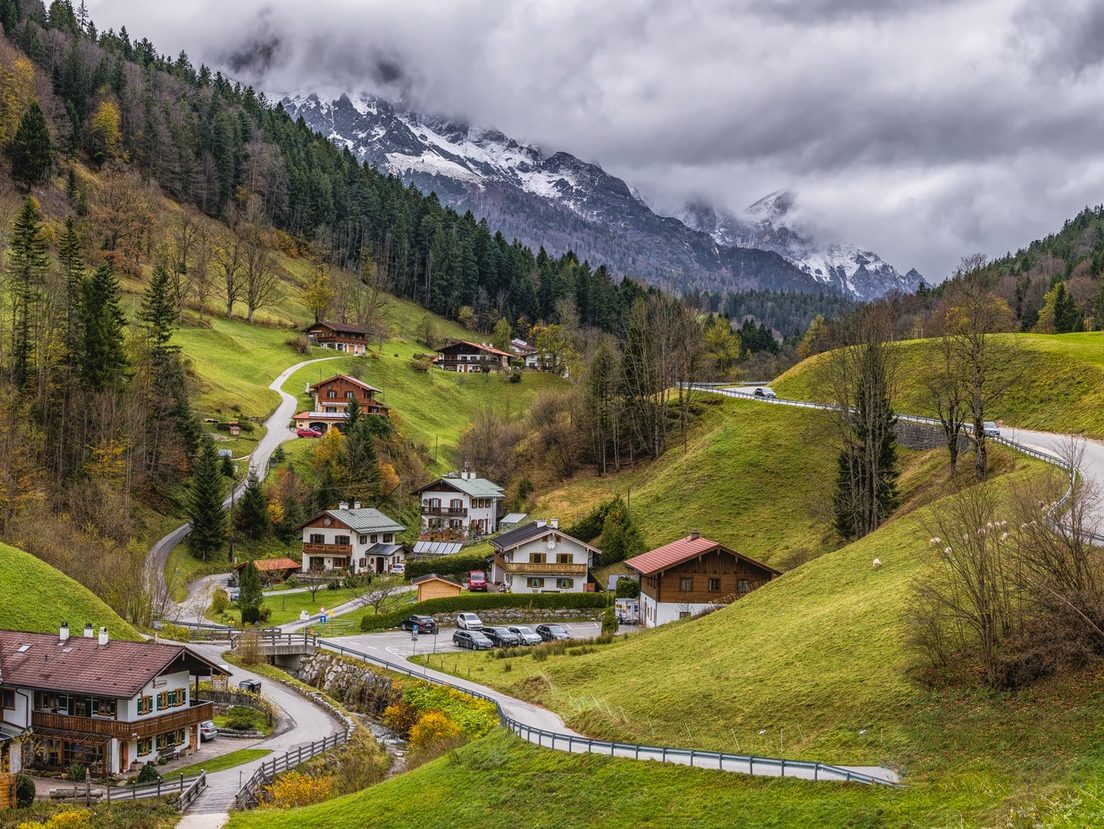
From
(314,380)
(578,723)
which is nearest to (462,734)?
(578,723)

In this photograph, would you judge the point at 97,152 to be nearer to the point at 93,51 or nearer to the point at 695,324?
the point at 93,51

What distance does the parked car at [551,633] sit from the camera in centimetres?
6034

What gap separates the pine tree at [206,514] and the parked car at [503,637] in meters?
33.2

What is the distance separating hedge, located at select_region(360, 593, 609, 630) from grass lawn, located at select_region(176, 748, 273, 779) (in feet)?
72.1

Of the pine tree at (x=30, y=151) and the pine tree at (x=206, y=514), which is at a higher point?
the pine tree at (x=30, y=151)

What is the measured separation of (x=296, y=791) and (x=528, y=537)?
3590 centimetres

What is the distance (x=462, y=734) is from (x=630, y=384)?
59.9m

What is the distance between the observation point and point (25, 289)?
84.9 metres

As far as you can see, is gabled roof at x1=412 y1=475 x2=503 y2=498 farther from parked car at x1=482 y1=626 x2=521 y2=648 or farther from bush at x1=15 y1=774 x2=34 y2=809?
bush at x1=15 y1=774 x2=34 y2=809

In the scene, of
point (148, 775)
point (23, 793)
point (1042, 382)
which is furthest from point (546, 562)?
point (23, 793)

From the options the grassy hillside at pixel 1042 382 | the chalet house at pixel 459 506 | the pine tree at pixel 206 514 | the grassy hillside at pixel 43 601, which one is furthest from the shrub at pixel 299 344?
the grassy hillside at pixel 43 601

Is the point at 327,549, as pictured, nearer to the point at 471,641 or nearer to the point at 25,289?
the point at 471,641

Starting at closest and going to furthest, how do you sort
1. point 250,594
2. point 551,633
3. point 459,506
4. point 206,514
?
1. point 551,633
2. point 250,594
3. point 206,514
4. point 459,506

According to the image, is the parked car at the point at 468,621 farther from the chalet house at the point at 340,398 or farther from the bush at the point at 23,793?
the chalet house at the point at 340,398
